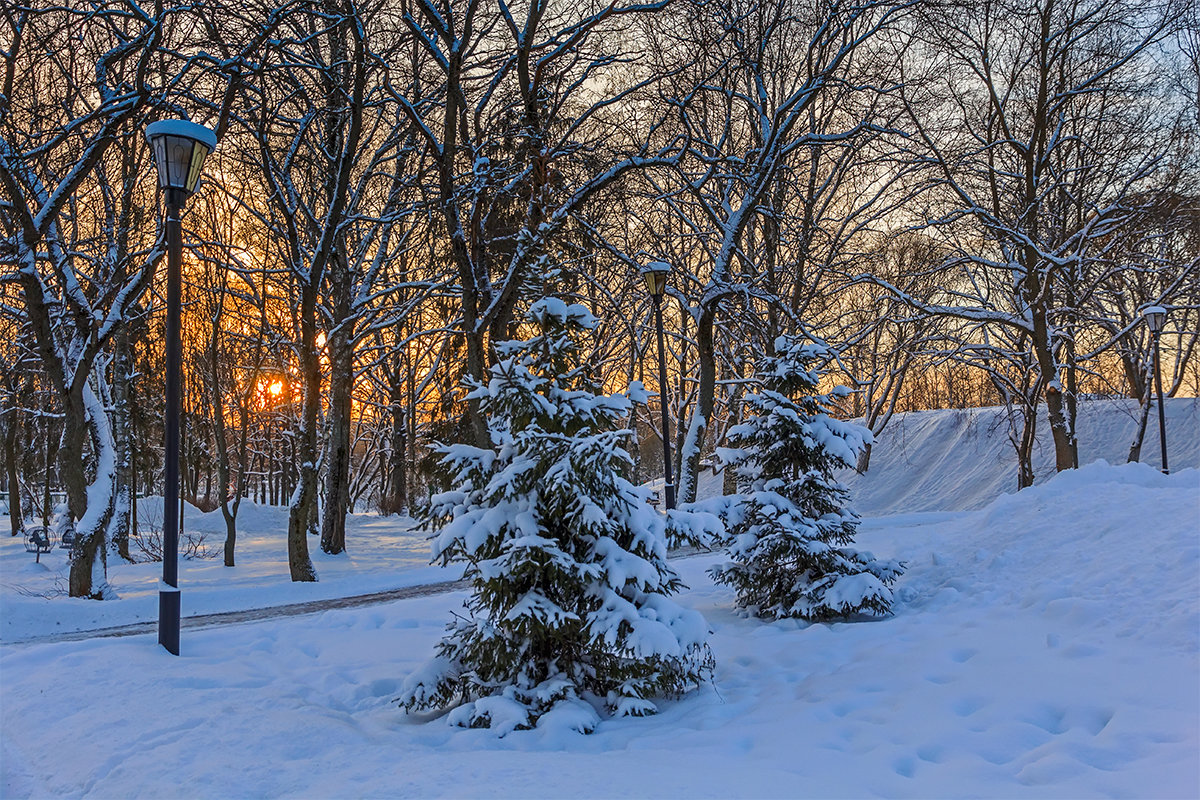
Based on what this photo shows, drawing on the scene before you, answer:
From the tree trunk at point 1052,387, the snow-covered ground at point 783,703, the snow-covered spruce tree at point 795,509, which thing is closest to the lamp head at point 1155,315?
the tree trunk at point 1052,387

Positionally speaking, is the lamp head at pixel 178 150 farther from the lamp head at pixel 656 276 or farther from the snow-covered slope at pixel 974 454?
the snow-covered slope at pixel 974 454

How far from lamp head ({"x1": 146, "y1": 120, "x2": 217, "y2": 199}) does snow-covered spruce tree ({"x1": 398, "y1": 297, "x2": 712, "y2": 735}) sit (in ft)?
10.7

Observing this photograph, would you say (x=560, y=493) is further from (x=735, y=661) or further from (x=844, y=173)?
(x=844, y=173)

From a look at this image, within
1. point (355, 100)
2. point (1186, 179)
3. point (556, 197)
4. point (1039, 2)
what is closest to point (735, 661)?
point (556, 197)

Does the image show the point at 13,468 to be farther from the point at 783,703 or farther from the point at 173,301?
the point at 783,703

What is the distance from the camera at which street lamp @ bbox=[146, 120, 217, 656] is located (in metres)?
6.43

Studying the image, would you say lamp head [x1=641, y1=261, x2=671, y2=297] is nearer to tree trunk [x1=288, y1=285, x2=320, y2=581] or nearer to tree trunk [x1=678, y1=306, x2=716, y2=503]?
tree trunk [x1=678, y1=306, x2=716, y2=503]

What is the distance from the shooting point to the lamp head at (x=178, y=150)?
6680 mm

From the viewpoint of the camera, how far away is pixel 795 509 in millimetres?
8188

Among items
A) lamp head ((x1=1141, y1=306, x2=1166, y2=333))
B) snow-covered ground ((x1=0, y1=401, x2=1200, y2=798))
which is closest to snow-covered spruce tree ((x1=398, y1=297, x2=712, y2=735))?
snow-covered ground ((x1=0, y1=401, x2=1200, y2=798))

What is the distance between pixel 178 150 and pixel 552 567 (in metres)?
4.61

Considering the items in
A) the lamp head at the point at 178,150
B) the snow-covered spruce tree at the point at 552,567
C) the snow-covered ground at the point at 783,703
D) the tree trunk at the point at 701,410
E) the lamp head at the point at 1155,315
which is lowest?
the snow-covered ground at the point at 783,703

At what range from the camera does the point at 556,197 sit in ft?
39.2

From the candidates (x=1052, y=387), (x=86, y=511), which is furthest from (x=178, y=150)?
(x=1052, y=387)
